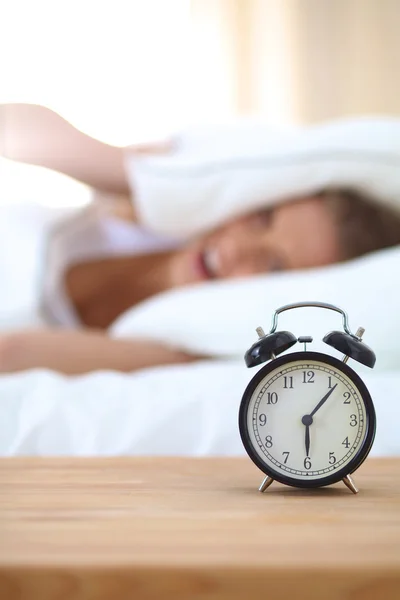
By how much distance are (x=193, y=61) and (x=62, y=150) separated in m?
1.33

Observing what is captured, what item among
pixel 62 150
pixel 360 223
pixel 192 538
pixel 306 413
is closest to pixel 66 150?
pixel 62 150

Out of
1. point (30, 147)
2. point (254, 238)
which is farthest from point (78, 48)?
point (254, 238)

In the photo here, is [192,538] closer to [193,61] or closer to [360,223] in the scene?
[360,223]

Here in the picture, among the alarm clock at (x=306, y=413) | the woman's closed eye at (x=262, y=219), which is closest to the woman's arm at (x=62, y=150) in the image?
the woman's closed eye at (x=262, y=219)

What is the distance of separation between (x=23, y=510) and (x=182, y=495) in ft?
0.40

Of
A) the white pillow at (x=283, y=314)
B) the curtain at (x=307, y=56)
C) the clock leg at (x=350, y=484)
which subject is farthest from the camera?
the curtain at (x=307, y=56)

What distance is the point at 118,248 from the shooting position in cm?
225

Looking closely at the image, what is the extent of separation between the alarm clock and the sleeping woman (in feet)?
2.44

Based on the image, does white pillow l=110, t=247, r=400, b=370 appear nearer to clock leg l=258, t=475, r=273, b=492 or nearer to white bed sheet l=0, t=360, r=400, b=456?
white bed sheet l=0, t=360, r=400, b=456

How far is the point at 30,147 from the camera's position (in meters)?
2.17

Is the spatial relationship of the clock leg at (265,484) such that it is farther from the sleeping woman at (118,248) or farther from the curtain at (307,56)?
the curtain at (307,56)

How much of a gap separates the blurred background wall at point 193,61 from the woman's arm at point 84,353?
1.98m

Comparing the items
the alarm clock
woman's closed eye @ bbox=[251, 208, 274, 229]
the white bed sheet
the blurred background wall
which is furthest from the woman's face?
the blurred background wall

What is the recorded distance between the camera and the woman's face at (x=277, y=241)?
171 centimetres
